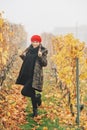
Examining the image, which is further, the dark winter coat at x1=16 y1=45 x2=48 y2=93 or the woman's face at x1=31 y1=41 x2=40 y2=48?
the woman's face at x1=31 y1=41 x2=40 y2=48

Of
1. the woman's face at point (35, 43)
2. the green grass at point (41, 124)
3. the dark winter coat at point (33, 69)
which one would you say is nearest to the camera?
the green grass at point (41, 124)

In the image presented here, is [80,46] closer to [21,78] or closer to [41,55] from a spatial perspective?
[41,55]

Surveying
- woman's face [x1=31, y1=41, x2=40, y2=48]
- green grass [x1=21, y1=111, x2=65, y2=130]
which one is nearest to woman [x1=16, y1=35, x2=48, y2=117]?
woman's face [x1=31, y1=41, x2=40, y2=48]

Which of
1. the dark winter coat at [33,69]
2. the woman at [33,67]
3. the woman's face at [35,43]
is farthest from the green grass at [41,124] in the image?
the woman's face at [35,43]

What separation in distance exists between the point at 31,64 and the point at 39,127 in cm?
134

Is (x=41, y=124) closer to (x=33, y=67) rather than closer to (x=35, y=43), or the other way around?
(x=33, y=67)

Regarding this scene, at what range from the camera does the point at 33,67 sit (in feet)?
28.1

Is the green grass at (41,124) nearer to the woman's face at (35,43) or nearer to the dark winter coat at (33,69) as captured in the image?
the dark winter coat at (33,69)

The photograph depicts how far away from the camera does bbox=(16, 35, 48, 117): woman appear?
27.7 feet

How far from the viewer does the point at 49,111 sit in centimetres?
988

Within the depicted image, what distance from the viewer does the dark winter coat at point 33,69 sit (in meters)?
8.45

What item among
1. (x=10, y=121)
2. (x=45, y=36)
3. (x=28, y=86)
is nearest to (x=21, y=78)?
(x=28, y=86)

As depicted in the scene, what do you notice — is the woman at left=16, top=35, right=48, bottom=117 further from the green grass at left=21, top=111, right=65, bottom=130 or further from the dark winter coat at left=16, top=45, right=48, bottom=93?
the green grass at left=21, top=111, right=65, bottom=130

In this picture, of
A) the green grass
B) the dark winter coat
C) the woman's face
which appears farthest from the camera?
the woman's face
